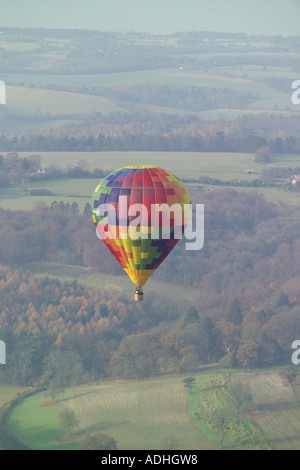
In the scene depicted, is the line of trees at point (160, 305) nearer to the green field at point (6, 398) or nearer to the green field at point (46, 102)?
the green field at point (6, 398)

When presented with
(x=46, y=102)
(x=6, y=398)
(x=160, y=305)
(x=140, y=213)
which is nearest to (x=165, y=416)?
(x=6, y=398)

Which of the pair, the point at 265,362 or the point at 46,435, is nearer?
the point at 46,435

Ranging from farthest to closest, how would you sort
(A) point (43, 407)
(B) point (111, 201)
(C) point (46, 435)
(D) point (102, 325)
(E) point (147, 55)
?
(E) point (147, 55), (D) point (102, 325), (A) point (43, 407), (C) point (46, 435), (B) point (111, 201)

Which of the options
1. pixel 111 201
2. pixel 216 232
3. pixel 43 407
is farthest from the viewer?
pixel 216 232

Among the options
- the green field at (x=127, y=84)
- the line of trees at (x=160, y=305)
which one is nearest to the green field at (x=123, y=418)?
the line of trees at (x=160, y=305)

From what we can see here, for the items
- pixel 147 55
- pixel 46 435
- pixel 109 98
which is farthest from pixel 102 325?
pixel 147 55

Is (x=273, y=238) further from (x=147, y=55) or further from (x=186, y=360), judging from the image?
(x=147, y=55)

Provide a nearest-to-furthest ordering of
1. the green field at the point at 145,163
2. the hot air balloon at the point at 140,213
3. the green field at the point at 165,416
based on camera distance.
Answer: the hot air balloon at the point at 140,213
the green field at the point at 165,416
the green field at the point at 145,163
